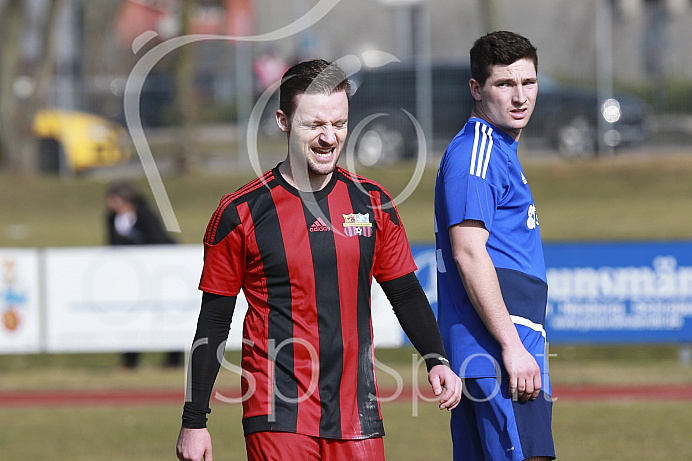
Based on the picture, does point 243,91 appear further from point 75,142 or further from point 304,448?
point 304,448

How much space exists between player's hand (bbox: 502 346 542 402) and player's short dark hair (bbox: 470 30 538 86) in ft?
3.39

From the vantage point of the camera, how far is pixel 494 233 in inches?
157

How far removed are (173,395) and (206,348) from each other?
7087mm

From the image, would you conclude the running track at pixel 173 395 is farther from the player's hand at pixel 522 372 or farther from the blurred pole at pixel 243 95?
the blurred pole at pixel 243 95

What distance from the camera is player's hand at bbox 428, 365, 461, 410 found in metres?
3.74

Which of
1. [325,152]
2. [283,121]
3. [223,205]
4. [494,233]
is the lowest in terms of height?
[494,233]

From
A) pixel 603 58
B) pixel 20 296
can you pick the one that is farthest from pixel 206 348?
pixel 603 58

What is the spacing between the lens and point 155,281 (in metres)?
11.3

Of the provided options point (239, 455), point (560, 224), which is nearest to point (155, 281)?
point (239, 455)

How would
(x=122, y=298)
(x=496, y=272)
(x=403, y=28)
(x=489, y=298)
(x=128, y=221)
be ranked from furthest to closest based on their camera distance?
(x=403, y=28)
(x=128, y=221)
(x=122, y=298)
(x=496, y=272)
(x=489, y=298)

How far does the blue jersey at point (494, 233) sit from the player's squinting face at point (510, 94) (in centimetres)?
6

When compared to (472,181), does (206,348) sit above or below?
below

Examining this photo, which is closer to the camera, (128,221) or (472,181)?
(472,181)

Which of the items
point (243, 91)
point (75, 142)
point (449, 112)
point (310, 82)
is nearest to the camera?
point (310, 82)
